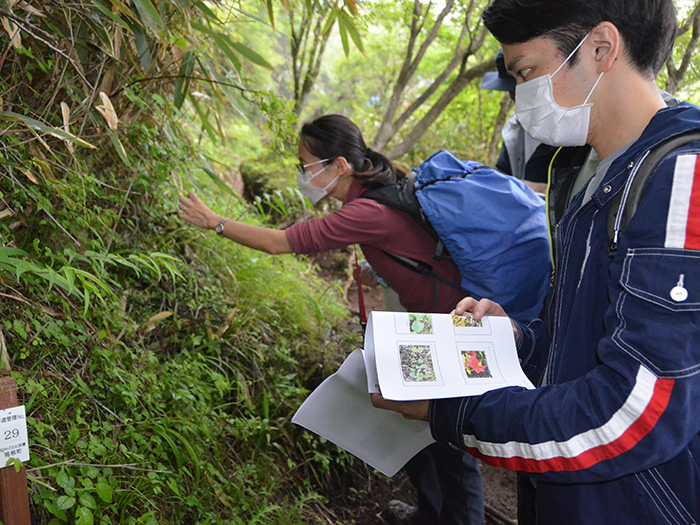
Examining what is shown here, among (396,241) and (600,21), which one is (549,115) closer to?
(600,21)

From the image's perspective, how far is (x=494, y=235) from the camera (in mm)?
2002

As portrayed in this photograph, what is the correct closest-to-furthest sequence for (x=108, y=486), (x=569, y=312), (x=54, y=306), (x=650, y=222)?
(x=650, y=222) → (x=569, y=312) → (x=108, y=486) → (x=54, y=306)

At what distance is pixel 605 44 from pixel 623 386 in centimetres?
77

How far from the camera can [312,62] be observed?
598cm

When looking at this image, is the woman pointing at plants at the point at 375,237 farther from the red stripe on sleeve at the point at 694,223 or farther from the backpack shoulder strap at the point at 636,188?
the red stripe on sleeve at the point at 694,223

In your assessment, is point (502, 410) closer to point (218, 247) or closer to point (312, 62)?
point (218, 247)

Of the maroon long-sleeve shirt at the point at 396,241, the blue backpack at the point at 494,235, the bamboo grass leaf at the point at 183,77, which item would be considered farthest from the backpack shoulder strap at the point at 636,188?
the bamboo grass leaf at the point at 183,77

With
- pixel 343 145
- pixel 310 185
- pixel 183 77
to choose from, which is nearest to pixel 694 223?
pixel 343 145

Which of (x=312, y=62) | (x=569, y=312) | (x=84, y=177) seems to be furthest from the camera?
(x=312, y=62)

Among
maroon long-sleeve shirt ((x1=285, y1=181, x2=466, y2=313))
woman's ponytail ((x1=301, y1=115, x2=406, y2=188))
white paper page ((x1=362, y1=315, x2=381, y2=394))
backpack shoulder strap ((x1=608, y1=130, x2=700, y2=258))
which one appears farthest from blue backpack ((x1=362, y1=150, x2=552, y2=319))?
backpack shoulder strap ((x1=608, y1=130, x2=700, y2=258))

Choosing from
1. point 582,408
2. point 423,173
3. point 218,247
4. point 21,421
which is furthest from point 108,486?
point 218,247

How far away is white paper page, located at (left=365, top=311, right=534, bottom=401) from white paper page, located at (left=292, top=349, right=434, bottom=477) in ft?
0.49

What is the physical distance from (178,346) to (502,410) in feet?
6.88

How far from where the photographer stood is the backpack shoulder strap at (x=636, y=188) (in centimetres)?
101
